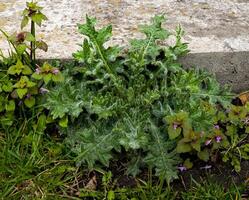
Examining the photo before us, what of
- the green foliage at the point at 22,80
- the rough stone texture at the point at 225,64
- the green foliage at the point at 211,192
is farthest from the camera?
the rough stone texture at the point at 225,64

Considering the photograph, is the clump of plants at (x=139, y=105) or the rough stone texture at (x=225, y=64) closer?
the clump of plants at (x=139, y=105)

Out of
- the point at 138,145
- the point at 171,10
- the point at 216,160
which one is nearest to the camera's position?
the point at 138,145

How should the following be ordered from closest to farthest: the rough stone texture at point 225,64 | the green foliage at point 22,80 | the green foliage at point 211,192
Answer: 1. the green foliage at point 211,192
2. the green foliage at point 22,80
3. the rough stone texture at point 225,64

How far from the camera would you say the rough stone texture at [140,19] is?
3080 millimetres

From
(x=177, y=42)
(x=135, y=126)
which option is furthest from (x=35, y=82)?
(x=177, y=42)

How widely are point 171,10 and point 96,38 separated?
680mm

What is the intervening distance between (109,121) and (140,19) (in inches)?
30.5

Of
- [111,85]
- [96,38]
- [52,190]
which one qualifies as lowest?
[52,190]

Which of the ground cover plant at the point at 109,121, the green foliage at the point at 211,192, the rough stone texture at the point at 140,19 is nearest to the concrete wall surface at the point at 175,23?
the rough stone texture at the point at 140,19

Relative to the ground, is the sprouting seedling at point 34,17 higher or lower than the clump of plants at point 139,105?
higher

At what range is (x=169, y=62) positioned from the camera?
9.58 ft

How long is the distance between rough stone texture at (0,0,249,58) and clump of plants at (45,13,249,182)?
0.58 ft

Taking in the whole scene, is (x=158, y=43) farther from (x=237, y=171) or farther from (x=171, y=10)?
(x=237, y=171)

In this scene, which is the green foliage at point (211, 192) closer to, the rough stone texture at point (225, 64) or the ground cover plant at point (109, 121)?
the ground cover plant at point (109, 121)
